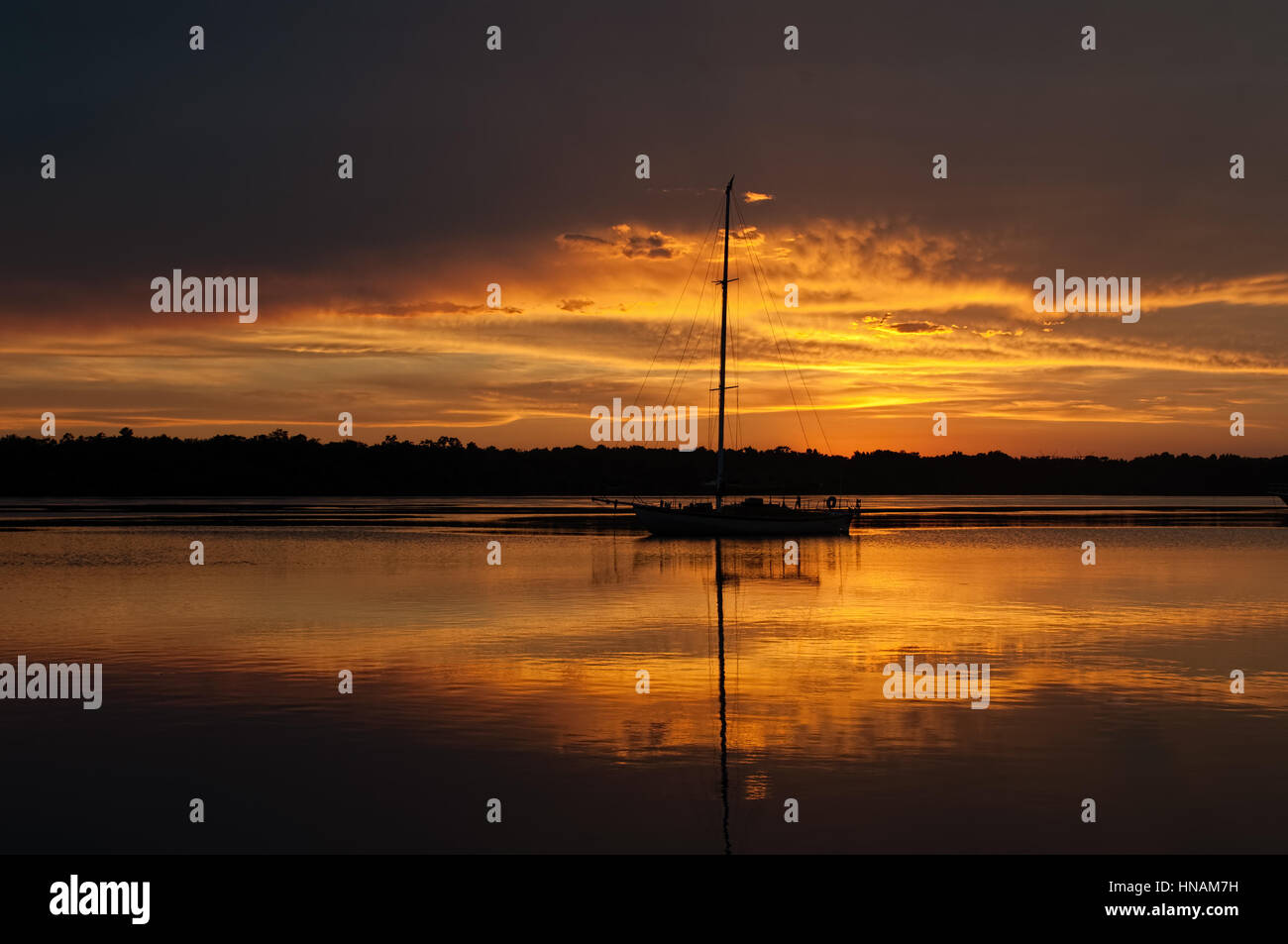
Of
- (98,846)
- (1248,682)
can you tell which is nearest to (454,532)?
(1248,682)

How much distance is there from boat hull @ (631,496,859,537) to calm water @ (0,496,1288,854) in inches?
1330

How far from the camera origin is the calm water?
14.8 m

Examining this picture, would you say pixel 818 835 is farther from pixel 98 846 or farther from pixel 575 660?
pixel 575 660

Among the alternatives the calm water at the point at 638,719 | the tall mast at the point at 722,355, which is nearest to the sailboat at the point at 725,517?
the tall mast at the point at 722,355

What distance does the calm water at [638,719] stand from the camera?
583 inches

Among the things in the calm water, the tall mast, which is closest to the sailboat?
the tall mast

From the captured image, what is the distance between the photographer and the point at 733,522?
82250 millimetres

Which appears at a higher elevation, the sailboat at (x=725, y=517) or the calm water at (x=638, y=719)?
the sailboat at (x=725, y=517)

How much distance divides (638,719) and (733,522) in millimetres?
61453

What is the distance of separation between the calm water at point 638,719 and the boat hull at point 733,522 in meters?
33.8

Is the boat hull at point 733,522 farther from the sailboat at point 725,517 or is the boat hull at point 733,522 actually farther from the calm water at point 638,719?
the calm water at point 638,719

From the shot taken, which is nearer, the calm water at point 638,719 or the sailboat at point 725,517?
the calm water at point 638,719

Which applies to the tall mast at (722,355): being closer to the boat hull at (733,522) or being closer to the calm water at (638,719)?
the boat hull at (733,522)
